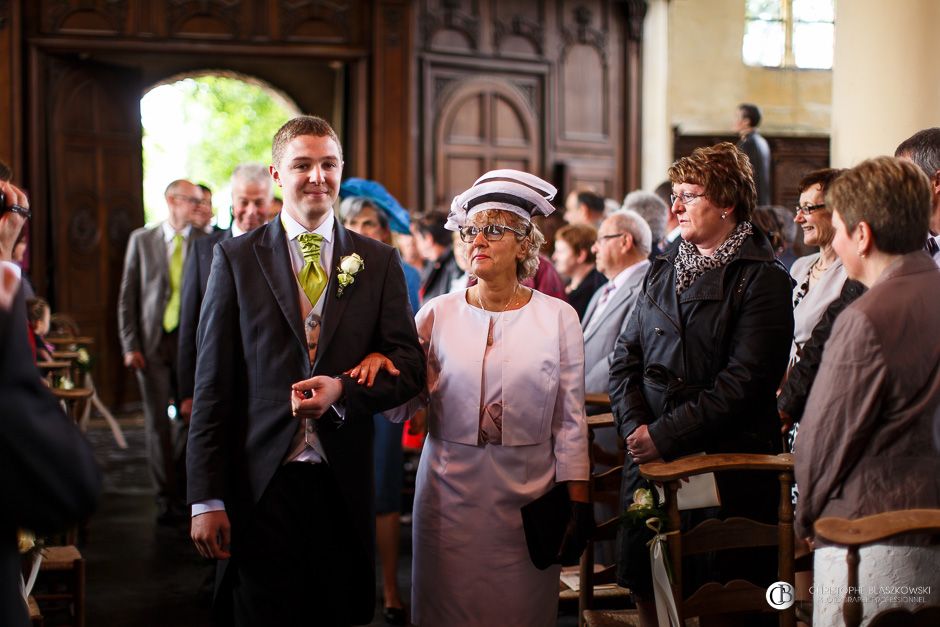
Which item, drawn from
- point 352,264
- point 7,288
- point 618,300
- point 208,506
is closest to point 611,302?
point 618,300

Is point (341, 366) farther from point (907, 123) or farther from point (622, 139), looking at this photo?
point (622, 139)

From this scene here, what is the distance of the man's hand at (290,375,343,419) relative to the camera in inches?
107

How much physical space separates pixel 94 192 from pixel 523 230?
8379mm

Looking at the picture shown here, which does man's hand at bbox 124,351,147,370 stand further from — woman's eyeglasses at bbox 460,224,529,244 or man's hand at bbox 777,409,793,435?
man's hand at bbox 777,409,793,435

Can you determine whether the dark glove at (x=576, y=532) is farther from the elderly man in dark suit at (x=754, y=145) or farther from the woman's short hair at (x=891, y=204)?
the elderly man in dark suit at (x=754, y=145)

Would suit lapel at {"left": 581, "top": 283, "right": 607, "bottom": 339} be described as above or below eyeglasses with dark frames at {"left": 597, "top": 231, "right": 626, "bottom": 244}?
below

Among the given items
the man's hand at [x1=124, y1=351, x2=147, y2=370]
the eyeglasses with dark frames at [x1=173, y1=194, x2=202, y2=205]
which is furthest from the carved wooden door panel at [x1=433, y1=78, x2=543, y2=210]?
the man's hand at [x1=124, y1=351, x2=147, y2=370]

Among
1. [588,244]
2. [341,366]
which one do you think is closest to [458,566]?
[341,366]

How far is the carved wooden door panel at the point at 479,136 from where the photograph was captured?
35.2 feet

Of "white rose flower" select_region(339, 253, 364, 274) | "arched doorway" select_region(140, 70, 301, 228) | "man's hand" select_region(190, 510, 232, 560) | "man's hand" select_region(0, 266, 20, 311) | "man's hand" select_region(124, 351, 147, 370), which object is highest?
"arched doorway" select_region(140, 70, 301, 228)

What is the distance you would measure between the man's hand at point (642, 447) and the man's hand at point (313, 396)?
3.41 feet

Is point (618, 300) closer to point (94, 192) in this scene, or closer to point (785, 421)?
point (785, 421)

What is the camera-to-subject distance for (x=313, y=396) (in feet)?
8.96

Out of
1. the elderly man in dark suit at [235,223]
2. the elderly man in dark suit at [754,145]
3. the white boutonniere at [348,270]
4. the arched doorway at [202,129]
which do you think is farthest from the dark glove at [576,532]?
the arched doorway at [202,129]
